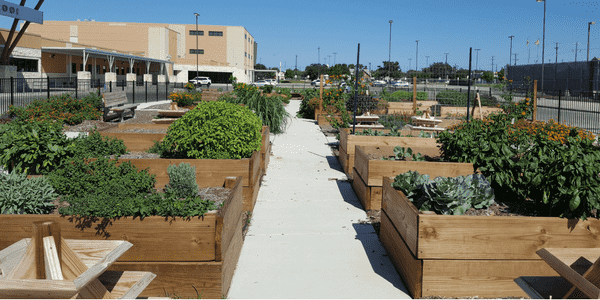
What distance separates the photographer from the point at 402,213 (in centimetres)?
438

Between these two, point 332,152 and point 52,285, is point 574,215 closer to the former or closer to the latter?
point 52,285

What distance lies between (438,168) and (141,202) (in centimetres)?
392

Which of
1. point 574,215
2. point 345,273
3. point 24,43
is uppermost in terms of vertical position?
point 24,43

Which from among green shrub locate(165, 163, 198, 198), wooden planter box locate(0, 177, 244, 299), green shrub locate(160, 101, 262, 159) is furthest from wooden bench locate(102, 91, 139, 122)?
wooden planter box locate(0, 177, 244, 299)

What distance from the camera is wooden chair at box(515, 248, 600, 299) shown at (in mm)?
2508

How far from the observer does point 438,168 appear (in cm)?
613

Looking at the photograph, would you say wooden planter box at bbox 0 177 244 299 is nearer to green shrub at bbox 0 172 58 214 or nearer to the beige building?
green shrub at bbox 0 172 58 214

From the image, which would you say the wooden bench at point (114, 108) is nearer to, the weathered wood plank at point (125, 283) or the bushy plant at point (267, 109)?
the bushy plant at point (267, 109)

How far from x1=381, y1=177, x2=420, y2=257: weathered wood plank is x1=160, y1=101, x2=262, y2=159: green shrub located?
91.2 inches

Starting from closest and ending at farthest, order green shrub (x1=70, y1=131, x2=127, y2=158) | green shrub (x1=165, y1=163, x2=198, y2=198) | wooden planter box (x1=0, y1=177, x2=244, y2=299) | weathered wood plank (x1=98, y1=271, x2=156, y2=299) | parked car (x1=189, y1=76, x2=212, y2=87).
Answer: weathered wood plank (x1=98, y1=271, x2=156, y2=299)
wooden planter box (x1=0, y1=177, x2=244, y2=299)
green shrub (x1=165, y1=163, x2=198, y2=198)
green shrub (x1=70, y1=131, x2=127, y2=158)
parked car (x1=189, y1=76, x2=212, y2=87)

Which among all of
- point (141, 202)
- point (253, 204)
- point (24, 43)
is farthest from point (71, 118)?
point (24, 43)

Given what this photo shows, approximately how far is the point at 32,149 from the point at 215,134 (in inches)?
88.0

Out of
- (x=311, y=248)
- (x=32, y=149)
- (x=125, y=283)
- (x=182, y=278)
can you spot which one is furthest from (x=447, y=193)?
(x=32, y=149)

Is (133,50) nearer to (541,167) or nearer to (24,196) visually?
(24,196)
